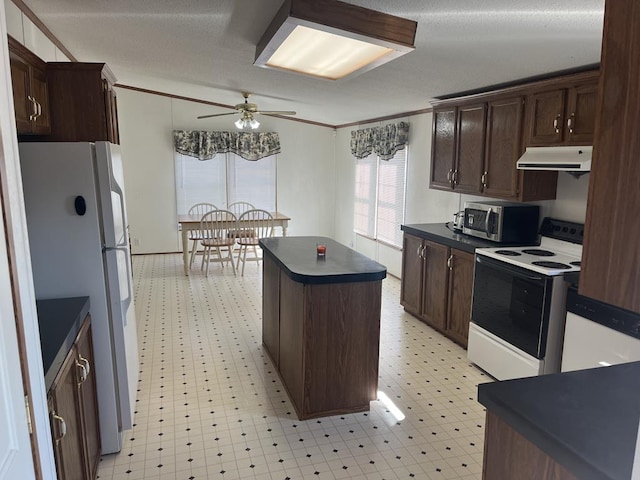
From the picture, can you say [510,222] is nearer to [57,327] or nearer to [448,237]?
[448,237]

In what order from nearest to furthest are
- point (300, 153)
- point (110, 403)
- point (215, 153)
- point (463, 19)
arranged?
point (463, 19) < point (110, 403) < point (215, 153) < point (300, 153)

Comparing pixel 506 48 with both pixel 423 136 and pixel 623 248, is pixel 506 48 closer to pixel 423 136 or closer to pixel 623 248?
pixel 623 248

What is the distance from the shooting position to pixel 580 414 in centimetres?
117

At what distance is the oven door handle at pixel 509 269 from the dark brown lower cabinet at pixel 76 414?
2.48m

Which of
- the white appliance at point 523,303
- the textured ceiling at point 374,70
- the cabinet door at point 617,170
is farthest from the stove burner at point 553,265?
the cabinet door at point 617,170

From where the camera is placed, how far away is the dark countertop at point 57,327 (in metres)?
1.51

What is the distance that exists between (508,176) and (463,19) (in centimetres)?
156

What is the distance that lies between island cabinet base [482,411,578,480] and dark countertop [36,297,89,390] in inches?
53.1

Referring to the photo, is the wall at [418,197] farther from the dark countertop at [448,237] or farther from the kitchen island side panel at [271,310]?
the kitchen island side panel at [271,310]

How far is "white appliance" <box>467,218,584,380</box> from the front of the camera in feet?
8.92

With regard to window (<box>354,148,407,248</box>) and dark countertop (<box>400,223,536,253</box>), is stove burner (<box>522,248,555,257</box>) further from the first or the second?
window (<box>354,148,407,248</box>)

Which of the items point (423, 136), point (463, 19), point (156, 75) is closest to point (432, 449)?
point (463, 19)

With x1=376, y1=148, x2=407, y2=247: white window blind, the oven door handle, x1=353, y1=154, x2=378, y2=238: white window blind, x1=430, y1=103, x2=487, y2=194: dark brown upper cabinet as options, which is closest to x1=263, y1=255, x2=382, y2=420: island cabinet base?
the oven door handle

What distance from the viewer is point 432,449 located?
247 cm
